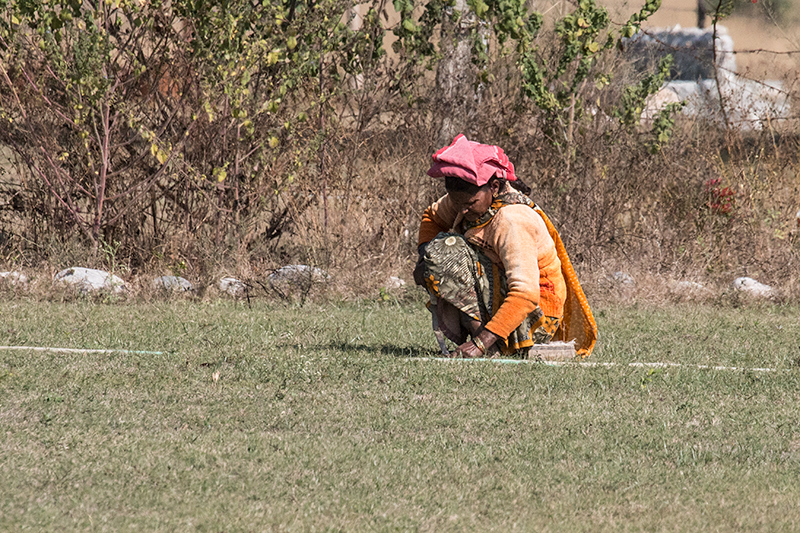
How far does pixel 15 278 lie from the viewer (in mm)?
8156

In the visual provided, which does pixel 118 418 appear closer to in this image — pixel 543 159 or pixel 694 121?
pixel 543 159

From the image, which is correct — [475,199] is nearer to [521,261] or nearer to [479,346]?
[521,261]

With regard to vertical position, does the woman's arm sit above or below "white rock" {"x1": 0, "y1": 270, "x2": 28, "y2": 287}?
above

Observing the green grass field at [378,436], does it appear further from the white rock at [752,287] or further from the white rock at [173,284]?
the white rock at [752,287]

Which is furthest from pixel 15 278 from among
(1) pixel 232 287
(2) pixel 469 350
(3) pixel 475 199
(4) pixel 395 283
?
(3) pixel 475 199

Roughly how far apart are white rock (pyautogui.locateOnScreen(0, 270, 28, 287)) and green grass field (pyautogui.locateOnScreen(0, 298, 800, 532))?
1.73 m

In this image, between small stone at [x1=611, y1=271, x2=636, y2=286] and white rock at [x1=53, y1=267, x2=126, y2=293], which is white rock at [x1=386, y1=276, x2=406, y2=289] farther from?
white rock at [x1=53, y1=267, x2=126, y2=293]

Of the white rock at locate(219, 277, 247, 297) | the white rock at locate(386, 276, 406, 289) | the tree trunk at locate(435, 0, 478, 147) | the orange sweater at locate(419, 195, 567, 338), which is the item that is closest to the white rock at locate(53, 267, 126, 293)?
the white rock at locate(219, 277, 247, 297)

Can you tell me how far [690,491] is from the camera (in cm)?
354

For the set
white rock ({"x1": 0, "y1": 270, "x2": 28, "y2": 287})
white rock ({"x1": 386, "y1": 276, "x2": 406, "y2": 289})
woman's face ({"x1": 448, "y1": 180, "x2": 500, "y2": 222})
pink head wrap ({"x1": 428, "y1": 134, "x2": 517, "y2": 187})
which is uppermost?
pink head wrap ({"x1": 428, "y1": 134, "x2": 517, "y2": 187})

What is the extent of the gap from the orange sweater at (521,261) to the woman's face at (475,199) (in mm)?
81

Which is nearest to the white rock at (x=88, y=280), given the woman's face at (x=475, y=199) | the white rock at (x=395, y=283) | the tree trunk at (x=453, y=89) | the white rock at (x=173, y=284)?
the white rock at (x=173, y=284)

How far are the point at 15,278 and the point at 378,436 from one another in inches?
199

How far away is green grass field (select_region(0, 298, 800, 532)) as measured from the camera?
330 centimetres
